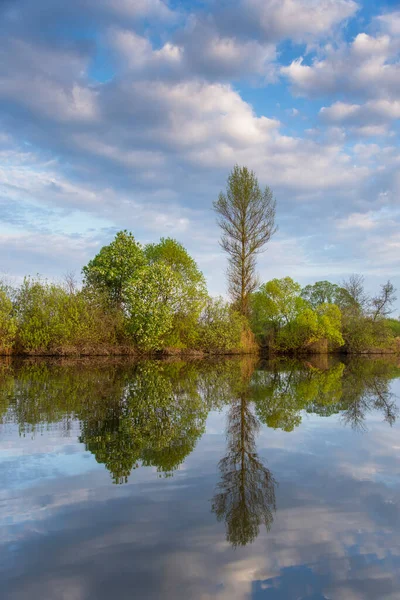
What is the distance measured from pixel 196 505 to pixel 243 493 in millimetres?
598

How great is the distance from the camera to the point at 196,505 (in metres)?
4.67

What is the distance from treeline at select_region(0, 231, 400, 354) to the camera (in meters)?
31.2

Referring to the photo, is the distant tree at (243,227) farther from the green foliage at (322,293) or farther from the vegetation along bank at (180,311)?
the green foliage at (322,293)

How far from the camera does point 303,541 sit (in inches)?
153

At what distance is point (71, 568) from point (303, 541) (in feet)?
6.30

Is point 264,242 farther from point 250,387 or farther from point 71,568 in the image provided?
point 71,568

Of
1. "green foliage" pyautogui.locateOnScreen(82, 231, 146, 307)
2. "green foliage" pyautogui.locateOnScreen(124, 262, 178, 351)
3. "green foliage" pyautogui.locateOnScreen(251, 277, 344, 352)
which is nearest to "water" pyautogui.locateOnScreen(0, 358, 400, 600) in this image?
"green foliage" pyautogui.locateOnScreen(124, 262, 178, 351)

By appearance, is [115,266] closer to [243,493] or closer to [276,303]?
[276,303]

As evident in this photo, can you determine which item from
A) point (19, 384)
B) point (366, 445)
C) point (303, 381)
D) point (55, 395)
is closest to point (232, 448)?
point (366, 445)

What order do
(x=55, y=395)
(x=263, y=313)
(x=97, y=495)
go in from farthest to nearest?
(x=263, y=313) → (x=55, y=395) → (x=97, y=495)

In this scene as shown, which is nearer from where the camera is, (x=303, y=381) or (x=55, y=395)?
(x=55, y=395)

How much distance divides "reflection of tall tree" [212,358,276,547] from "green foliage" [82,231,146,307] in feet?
99.7

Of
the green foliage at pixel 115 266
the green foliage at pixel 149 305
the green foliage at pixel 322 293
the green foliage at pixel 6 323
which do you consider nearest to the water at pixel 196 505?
the green foliage at pixel 6 323

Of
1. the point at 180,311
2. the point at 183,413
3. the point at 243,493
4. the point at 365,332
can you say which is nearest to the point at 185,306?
the point at 180,311
